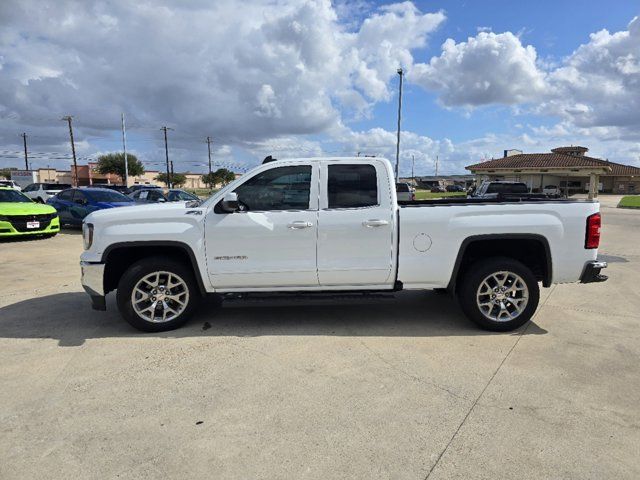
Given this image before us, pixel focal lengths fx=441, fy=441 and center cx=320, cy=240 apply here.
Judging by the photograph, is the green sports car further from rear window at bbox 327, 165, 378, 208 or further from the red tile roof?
the red tile roof

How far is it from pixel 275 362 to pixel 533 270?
316cm

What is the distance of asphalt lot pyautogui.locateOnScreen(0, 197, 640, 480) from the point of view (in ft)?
8.68

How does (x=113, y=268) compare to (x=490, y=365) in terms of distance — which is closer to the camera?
(x=490, y=365)

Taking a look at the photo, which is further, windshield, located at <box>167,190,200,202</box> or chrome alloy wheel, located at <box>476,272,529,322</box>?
windshield, located at <box>167,190,200,202</box>

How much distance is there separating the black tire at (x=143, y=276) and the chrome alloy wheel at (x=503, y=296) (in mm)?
3096

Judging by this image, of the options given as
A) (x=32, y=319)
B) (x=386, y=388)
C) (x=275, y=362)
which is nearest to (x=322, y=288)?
(x=275, y=362)

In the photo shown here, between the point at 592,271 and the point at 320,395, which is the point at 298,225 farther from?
the point at 592,271

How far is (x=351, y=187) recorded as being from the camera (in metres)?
4.71

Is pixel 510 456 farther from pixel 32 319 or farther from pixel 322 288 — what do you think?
pixel 32 319

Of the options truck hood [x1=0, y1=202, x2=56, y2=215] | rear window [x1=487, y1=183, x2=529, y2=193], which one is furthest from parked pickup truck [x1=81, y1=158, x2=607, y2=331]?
rear window [x1=487, y1=183, x2=529, y2=193]

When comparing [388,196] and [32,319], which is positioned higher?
[388,196]

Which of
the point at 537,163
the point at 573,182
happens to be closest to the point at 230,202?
the point at 537,163

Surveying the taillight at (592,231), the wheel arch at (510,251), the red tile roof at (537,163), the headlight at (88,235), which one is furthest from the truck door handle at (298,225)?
the red tile roof at (537,163)

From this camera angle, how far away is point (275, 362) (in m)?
4.00
